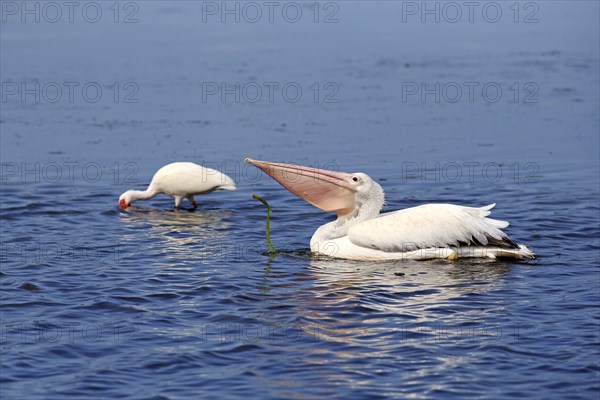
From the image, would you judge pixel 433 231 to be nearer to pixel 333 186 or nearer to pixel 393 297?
pixel 333 186

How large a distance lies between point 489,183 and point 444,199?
0.80 metres

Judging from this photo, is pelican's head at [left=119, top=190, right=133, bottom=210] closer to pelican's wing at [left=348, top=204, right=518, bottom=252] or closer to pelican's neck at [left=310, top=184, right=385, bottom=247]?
pelican's neck at [left=310, top=184, right=385, bottom=247]

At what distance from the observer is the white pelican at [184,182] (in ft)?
35.9

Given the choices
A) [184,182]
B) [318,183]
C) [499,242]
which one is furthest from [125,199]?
[499,242]

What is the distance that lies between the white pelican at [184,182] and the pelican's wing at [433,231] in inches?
109

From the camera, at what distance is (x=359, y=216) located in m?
9.05

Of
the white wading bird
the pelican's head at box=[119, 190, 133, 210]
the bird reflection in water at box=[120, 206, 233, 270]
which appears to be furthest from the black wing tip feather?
the pelican's head at box=[119, 190, 133, 210]

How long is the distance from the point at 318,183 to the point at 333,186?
0.42 ft

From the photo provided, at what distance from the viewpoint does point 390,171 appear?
1200 centimetres

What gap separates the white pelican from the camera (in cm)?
1093

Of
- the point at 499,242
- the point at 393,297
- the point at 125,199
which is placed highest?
the point at 125,199

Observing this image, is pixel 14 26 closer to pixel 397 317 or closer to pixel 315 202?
pixel 315 202

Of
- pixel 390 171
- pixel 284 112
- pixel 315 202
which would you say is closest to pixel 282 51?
pixel 284 112

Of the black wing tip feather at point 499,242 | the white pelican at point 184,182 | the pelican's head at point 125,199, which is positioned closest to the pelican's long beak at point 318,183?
the black wing tip feather at point 499,242
